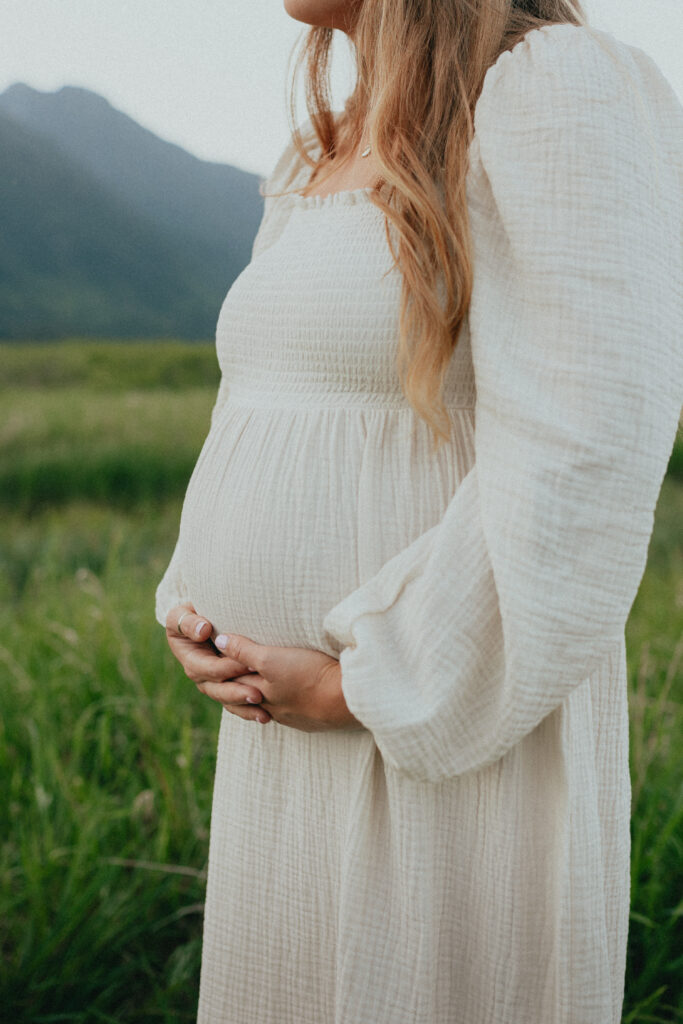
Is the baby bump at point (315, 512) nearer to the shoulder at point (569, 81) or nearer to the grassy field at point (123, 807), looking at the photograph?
the shoulder at point (569, 81)

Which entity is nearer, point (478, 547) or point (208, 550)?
point (478, 547)

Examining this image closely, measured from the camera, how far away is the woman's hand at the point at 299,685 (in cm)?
88

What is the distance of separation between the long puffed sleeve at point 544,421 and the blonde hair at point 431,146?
3 cm

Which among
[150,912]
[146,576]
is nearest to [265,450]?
[150,912]

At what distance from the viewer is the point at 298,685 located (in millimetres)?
903

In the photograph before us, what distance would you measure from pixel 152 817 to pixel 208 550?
1.27 m

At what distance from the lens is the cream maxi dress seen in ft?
2.46

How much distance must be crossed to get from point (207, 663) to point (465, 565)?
1.18 ft

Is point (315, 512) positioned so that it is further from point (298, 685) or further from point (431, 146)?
point (431, 146)

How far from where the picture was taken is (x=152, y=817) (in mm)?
2062

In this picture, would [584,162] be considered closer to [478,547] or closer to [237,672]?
[478,547]

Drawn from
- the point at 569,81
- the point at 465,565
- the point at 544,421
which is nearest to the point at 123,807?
the point at 465,565

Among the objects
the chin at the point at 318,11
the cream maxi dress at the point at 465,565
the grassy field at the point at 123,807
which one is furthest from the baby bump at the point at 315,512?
the grassy field at the point at 123,807

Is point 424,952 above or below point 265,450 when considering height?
below
